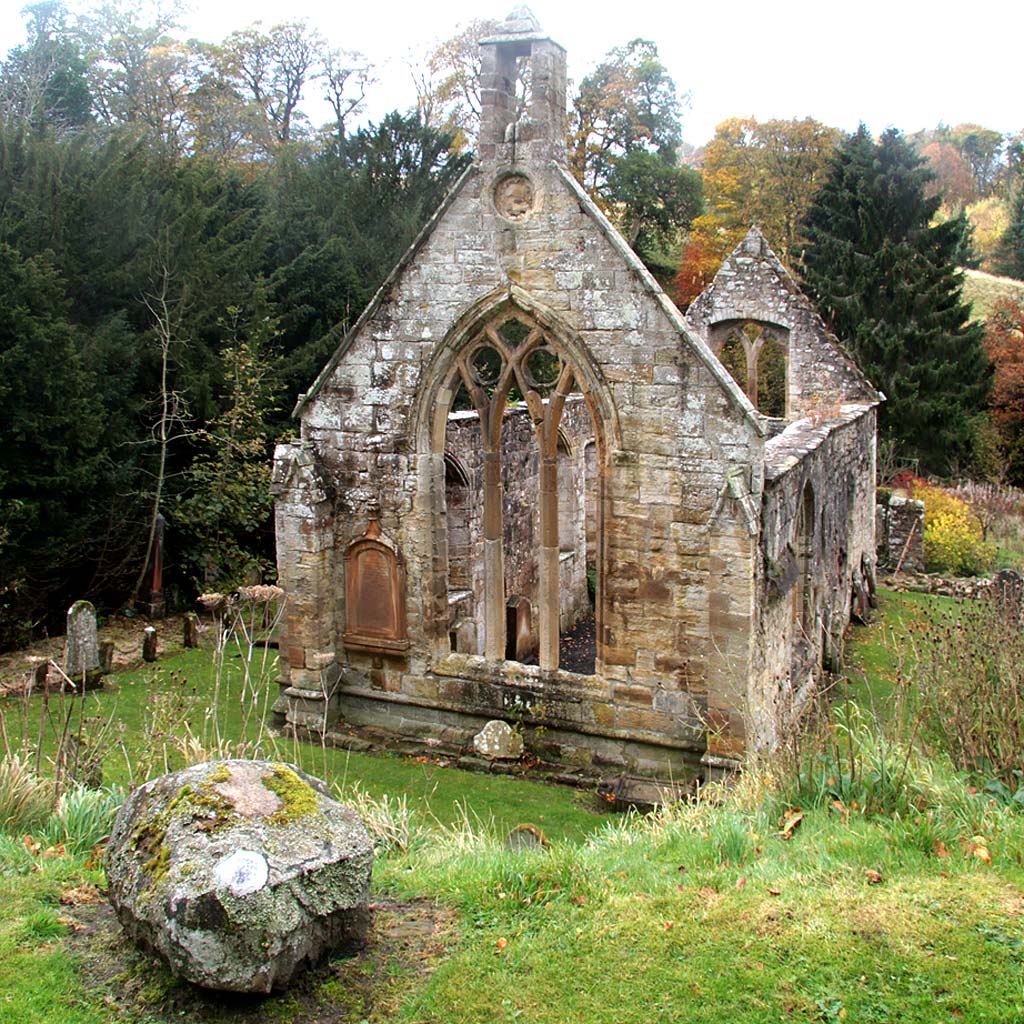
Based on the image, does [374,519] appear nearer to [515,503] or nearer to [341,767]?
[341,767]

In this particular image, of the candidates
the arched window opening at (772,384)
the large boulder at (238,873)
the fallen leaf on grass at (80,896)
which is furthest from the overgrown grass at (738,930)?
the arched window opening at (772,384)

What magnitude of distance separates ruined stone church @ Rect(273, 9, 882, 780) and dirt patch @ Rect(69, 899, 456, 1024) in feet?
11.0

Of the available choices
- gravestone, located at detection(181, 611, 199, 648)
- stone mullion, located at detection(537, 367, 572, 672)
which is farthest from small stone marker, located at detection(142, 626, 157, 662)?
stone mullion, located at detection(537, 367, 572, 672)

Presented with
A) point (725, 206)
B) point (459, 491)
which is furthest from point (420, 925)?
point (725, 206)

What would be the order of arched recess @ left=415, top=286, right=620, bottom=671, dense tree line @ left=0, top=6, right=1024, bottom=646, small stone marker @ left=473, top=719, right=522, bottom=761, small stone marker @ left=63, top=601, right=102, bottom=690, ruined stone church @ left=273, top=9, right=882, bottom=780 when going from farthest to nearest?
dense tree line @ left=0, top=6, right=1024, bottom=646, small stone marker @ left=63, top=601, right=102, bottom=690, small stone marker @ left=473, top=719, right=522, bottom=761, arched recess @ left=415, top=286, right=620, bottom=671, ruined stone church @ left=273, top=9, right=882, bottom=780

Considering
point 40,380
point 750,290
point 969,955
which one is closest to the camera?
point 969,955

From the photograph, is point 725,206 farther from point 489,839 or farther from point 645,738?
point 489,839

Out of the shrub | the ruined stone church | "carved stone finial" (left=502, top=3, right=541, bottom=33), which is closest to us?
the shrub

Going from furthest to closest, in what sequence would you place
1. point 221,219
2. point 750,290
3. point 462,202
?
point 221,219 → point 750,290 → point 462,202

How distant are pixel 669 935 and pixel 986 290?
40.3m

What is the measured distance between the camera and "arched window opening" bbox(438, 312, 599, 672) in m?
9.69

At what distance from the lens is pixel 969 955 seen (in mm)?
4555

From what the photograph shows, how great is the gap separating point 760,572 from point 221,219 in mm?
14676

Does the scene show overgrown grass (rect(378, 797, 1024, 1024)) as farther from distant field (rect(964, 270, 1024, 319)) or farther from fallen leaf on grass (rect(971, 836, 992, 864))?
distant field (rect(964, 270, 1024, 319))
